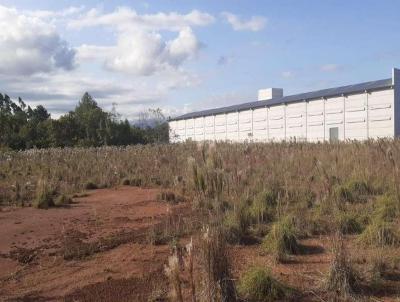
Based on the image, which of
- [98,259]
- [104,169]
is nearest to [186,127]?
[104,169]

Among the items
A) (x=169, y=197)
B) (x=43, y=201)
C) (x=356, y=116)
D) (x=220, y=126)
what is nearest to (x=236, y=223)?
(x=169, y=197)

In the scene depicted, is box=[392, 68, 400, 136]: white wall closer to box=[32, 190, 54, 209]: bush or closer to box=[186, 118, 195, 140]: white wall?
box=[32, 190, 54, 209]: bush

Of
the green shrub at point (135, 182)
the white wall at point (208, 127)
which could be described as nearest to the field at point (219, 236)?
the green shrub at point (135, 182)

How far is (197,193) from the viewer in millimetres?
8680

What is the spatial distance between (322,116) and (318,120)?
0.66m

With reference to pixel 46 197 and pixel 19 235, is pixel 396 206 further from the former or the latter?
pixel 46 197

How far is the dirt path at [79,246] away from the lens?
5.34m

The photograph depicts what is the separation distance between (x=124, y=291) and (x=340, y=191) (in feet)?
15.6

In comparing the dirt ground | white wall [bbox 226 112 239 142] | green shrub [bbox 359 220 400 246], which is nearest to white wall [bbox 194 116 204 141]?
white wall [bbox 226 112 239 142]

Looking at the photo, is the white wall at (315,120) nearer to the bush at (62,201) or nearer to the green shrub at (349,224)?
the bush at (62,201)

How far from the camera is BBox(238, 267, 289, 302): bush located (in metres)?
4.44

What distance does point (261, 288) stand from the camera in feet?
14.7

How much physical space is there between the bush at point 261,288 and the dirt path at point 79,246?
2.76ft

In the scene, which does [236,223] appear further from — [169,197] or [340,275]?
[169,197]
